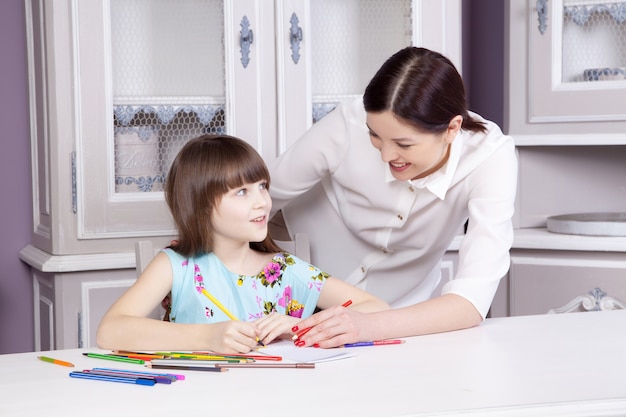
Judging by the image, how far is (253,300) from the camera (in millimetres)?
1701

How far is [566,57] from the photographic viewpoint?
2.56 m

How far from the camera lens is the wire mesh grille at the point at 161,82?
7.57 ft

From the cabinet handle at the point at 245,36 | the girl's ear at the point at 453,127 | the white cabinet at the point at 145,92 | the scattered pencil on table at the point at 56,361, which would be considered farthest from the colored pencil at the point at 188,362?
the cabinet handle at the point at 245,36

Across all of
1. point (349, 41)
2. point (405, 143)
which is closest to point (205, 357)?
point (405, 143)

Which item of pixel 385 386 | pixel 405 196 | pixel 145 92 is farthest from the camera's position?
pixel 145 92

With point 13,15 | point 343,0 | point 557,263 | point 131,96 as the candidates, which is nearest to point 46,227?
point 131,96

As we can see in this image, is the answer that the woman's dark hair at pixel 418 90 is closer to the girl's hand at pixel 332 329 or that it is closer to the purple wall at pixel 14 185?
the girl's hand at pixel 332 329

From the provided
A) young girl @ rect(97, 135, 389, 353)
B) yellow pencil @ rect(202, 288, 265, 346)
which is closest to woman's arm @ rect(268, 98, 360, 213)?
young girl @ rect(97, 135, 389, 353)

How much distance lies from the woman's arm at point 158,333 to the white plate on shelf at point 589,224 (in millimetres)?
1412

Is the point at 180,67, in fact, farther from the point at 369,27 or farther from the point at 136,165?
the point at 369,27

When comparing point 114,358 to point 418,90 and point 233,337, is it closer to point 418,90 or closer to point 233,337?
point 233,337

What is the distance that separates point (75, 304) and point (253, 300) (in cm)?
78

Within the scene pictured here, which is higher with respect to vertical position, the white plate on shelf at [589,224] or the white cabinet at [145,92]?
the white cabinet at [145,92]

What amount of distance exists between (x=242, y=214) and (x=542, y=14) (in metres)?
1.33
